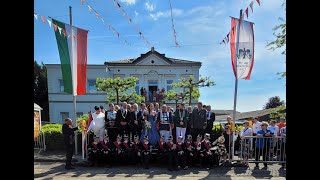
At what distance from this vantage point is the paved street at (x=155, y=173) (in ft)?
30.1

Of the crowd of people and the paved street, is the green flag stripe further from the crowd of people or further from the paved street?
the paved street

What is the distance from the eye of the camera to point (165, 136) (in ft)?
37.5

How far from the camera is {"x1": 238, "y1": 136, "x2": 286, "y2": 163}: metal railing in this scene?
34.0 feet

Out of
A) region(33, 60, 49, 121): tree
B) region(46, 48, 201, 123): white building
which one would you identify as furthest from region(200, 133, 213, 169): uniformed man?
region(33, 60, 49, 121): tree

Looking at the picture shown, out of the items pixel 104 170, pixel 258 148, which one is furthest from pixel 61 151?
pixel 258 148

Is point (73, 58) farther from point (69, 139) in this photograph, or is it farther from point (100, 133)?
point (100, 133)

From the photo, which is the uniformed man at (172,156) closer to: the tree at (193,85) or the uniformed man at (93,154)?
the uniformed man at (93,154)

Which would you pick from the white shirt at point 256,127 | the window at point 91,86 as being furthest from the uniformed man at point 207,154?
the window at point 91,86

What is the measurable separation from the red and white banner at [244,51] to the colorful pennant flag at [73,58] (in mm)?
5057

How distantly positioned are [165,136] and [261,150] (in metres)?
3.22
